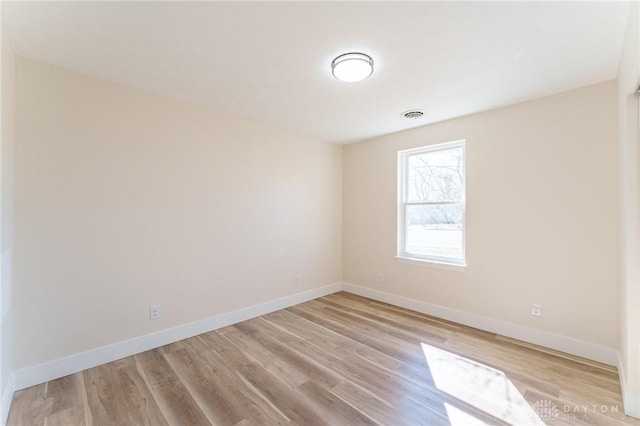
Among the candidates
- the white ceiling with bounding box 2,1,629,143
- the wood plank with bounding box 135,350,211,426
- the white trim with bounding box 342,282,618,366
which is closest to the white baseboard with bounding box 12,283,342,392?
the wood plank with bounding box 135,350,211,426

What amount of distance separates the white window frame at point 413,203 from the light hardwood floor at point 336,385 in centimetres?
84

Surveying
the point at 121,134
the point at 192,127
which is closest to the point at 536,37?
the point at 192,127

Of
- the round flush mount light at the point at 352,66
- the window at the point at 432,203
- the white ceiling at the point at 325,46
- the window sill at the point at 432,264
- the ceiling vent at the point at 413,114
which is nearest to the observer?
the white ceiling at the point at 325,46

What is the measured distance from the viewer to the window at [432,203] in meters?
3.41

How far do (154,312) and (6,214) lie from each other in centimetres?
136

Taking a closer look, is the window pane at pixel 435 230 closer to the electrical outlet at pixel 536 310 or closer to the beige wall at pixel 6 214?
the electrical outlet at pixel 536 310

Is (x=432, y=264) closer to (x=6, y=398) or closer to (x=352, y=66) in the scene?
(x=352, y=66)

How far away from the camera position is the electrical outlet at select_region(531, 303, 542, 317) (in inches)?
107

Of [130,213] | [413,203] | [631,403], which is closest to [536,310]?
[631,403]

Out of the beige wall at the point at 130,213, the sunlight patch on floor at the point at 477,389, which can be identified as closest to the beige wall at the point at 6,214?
the beige wall at the point at 130,213

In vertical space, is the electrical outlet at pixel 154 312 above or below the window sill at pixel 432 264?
below

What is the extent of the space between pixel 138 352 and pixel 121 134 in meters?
2.01

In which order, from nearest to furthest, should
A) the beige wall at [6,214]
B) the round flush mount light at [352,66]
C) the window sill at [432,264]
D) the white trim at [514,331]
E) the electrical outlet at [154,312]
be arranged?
1. the beige wall at [6,214]
2. the round flush mount light at [352,66]
3. the white trim at [514,331]
4. the electrical outlet at [154,312]
5. the window sill at [432,264]

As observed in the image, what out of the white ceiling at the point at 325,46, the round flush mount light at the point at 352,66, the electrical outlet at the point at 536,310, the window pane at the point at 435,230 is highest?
the white ceiling at the point at 325,46
